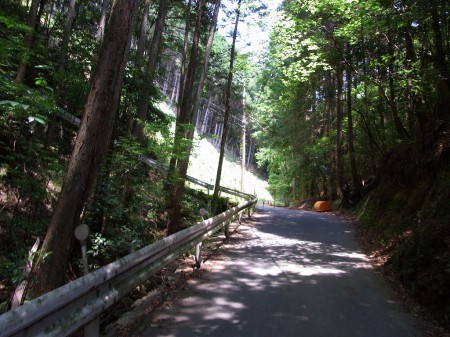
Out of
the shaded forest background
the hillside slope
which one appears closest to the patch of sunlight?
the shaded forest background

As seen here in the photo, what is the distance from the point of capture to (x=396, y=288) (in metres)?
6.61

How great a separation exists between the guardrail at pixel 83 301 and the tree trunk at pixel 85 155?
96 centimetres

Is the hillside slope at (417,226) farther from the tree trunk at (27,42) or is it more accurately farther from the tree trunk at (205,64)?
the tree trunk at (27,42)

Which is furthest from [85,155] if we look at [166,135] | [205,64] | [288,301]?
[205,64]

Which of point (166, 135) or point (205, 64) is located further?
point (205, 64)

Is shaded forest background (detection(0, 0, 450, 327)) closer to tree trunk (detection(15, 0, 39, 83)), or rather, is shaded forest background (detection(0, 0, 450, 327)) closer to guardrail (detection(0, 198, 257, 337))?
tree trunk (detection(15, 0, 39, 83))

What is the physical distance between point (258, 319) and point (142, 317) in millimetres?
1481

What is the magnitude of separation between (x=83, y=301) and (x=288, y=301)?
3325mm

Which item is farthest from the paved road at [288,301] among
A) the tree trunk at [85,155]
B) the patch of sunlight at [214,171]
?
the patch of sunlight at [214,171]

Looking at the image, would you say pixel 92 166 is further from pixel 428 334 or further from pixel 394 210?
pixel 394 210

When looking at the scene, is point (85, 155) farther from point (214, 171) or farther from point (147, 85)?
point (214, 171)

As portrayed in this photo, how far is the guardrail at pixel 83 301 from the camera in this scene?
2526 mm

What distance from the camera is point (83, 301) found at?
133 inches

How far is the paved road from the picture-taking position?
4648 mm
